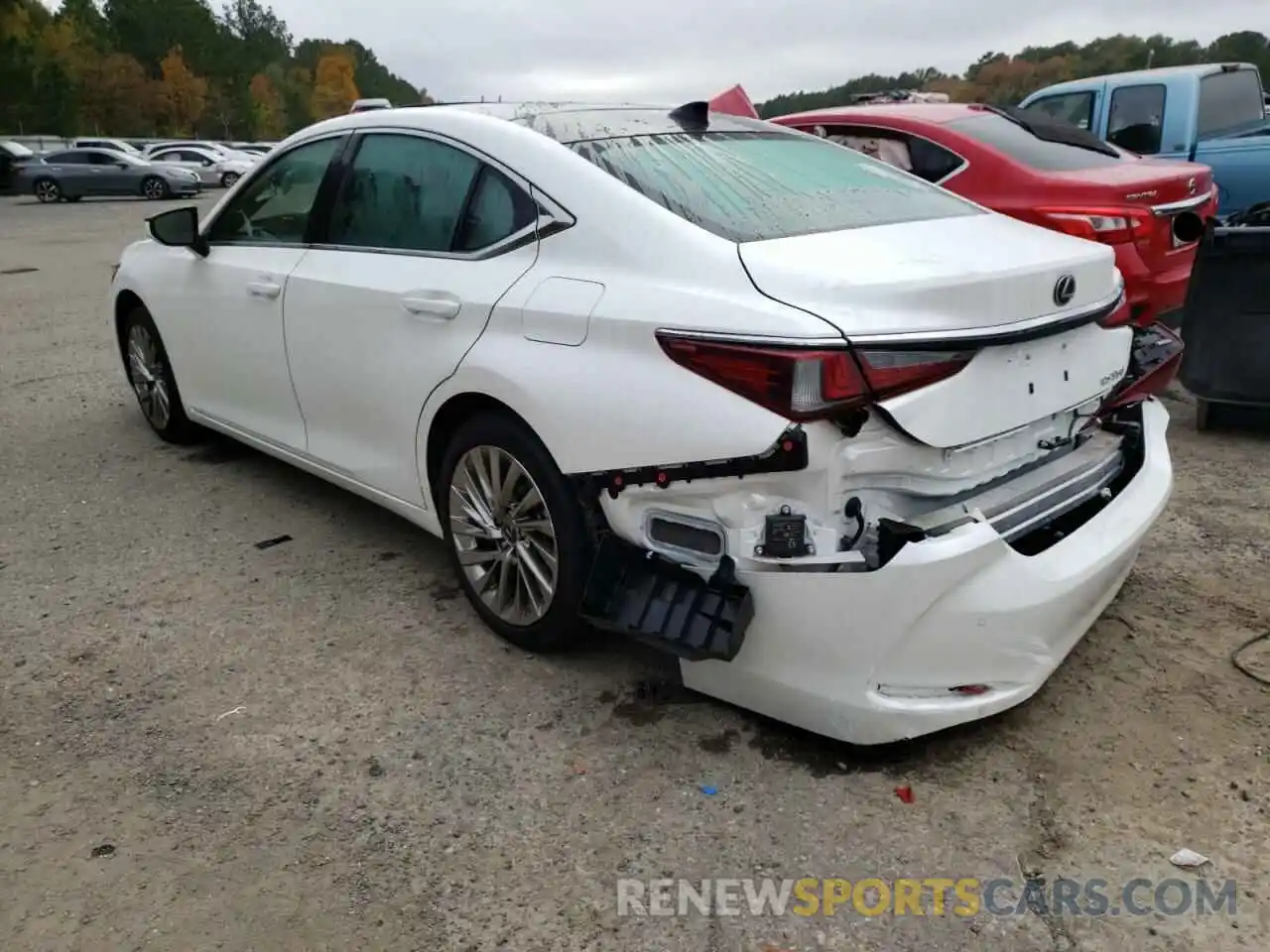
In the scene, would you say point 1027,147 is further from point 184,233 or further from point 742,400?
point 184,233

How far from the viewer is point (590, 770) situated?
2730mm

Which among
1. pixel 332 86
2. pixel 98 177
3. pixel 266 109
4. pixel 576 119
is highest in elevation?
pixel 332 86

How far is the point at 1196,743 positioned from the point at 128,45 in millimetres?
83666

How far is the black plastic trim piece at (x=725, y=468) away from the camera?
7.73 ft

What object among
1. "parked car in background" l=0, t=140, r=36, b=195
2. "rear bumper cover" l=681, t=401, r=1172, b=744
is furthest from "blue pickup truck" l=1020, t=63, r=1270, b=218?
"parked car in background" l=0, t=140, r=36, b=195

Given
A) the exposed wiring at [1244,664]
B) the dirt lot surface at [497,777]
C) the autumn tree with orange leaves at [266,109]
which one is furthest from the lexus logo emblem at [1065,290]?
the autumn tree with orange leaves at [266,109]

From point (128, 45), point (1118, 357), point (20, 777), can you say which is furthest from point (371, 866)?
point (128, 45)

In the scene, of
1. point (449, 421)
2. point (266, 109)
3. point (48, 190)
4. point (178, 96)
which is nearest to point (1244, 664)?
point (449, 421)

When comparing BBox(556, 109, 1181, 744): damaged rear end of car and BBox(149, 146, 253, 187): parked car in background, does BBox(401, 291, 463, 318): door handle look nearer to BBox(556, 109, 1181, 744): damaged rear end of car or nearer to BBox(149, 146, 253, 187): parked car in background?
BBox(556, 109, 1181, 744): damaged rear end of car

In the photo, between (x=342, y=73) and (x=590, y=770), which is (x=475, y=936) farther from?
(x=342, y=73)

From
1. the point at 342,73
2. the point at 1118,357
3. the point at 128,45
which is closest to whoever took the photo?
the point at 1118,357

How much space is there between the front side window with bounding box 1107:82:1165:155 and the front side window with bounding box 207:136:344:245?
6456mm

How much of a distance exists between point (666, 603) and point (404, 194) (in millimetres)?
1815

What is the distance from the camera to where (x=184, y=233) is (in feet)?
15.1
